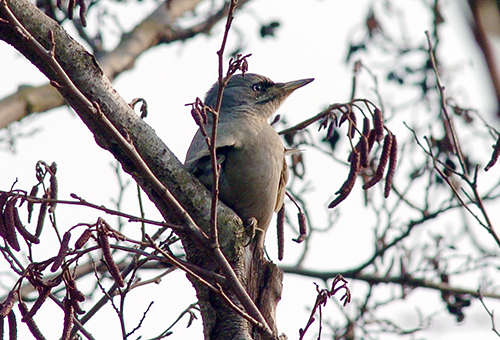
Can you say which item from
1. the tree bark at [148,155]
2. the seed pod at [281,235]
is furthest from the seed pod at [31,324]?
the seed pod at [281,235]

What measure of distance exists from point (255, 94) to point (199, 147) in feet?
4.34

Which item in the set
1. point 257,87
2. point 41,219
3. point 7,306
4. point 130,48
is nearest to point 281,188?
point 257,87

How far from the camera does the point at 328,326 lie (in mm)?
6426

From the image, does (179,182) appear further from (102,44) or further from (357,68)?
(102,44)

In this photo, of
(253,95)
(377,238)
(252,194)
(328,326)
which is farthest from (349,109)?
(328,326)

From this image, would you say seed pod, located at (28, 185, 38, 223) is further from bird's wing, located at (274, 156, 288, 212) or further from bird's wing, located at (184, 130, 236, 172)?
bird's wing, located at (274, 156, 288, 212)

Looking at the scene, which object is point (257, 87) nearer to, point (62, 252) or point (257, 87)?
point (257, 87)

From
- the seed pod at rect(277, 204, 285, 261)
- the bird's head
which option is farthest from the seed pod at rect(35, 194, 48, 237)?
Answer: the bird's head

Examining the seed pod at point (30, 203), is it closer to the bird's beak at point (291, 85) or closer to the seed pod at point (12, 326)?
the seed pod at point (12, 326)

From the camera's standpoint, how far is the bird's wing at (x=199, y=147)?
3.36 metres

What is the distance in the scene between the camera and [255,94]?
193 inches

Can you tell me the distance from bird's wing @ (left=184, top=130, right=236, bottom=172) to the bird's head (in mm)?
774

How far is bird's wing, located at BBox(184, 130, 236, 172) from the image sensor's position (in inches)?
132

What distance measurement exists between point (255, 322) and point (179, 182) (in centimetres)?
86
